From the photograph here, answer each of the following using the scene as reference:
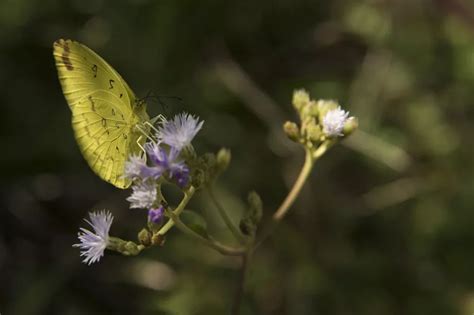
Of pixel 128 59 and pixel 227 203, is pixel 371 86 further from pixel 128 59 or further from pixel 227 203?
pixel 128 59

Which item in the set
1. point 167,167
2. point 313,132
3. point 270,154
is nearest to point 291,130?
point 313,132

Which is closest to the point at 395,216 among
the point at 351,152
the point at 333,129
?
the point at 351,152

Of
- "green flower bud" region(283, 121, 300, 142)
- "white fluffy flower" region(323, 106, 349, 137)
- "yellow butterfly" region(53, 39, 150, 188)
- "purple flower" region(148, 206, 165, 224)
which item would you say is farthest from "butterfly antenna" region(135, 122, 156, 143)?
"white fluffy flower" region(323, 106, 349, 137)

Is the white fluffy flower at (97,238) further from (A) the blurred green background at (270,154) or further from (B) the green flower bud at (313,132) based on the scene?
(A) the blurred green background at (270,154)

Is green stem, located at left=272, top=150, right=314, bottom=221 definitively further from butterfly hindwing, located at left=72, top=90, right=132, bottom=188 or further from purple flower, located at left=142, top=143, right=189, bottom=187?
butterfly hindwing, located at left=72, top=90, right=132, bottom=188

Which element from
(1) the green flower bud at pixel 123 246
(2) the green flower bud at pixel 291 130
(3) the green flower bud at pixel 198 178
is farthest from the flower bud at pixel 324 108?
(1) the green flower bud at pixel 123 246
